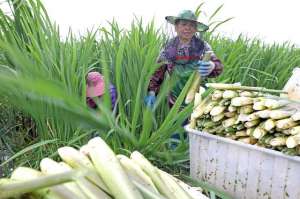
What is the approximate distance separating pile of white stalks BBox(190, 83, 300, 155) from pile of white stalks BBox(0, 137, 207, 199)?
735mm

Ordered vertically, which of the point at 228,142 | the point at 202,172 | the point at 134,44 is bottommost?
the point at 202,172

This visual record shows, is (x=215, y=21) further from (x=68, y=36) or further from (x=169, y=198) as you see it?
(x=169, y=198)

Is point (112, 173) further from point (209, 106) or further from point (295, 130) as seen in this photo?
point (209, 106)

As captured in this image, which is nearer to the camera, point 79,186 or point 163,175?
point 79,186

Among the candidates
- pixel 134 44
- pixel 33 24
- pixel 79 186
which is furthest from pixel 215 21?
pixel 79 186

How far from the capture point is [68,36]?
289cm

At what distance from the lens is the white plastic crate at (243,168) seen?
170 cm

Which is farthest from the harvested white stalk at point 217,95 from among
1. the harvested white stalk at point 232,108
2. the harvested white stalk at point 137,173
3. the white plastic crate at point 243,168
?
the harvested white stalk at point 137,173

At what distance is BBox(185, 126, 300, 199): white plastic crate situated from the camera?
1.70 m

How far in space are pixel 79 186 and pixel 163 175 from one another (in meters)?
0.37

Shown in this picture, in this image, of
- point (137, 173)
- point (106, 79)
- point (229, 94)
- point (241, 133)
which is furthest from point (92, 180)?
point (229, 94)

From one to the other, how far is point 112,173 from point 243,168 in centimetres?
110

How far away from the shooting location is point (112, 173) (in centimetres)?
86

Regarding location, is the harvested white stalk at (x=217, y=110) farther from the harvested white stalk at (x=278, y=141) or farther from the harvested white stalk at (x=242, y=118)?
the harvested white stalk at (x=278, y=141)
